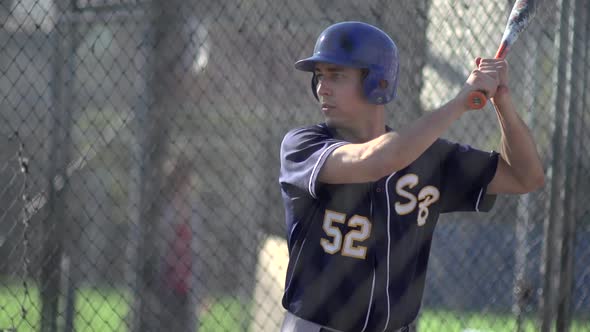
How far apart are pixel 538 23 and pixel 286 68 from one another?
1.46 metres

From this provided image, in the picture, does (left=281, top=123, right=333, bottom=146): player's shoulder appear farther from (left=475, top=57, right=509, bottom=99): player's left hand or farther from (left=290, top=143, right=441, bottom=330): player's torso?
(left=475, top=57, right=509, bottom=99): player's left hand

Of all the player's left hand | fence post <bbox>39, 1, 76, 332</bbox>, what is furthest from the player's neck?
fence post <bbox>39, 1, 76, 332</bbox>

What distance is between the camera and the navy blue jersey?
2258mm

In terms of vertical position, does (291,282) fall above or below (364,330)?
above

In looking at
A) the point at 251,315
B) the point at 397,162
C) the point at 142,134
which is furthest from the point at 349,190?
the point at 251,315

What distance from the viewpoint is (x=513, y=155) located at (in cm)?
245

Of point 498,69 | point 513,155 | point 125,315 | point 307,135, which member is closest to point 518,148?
point 513,155

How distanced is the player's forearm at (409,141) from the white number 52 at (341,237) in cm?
26

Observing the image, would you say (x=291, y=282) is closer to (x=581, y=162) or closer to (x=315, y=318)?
(x=315, y=318)

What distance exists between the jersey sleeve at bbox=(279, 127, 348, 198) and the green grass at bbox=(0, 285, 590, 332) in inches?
67.4

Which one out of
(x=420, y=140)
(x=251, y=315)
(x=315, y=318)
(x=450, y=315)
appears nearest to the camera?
(x=420, y=140)

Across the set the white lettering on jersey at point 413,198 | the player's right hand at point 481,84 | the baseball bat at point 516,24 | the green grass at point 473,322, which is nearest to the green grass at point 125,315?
the green grass at point 473,322

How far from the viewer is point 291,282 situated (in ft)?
7.56

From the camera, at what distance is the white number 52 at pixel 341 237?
226cm
